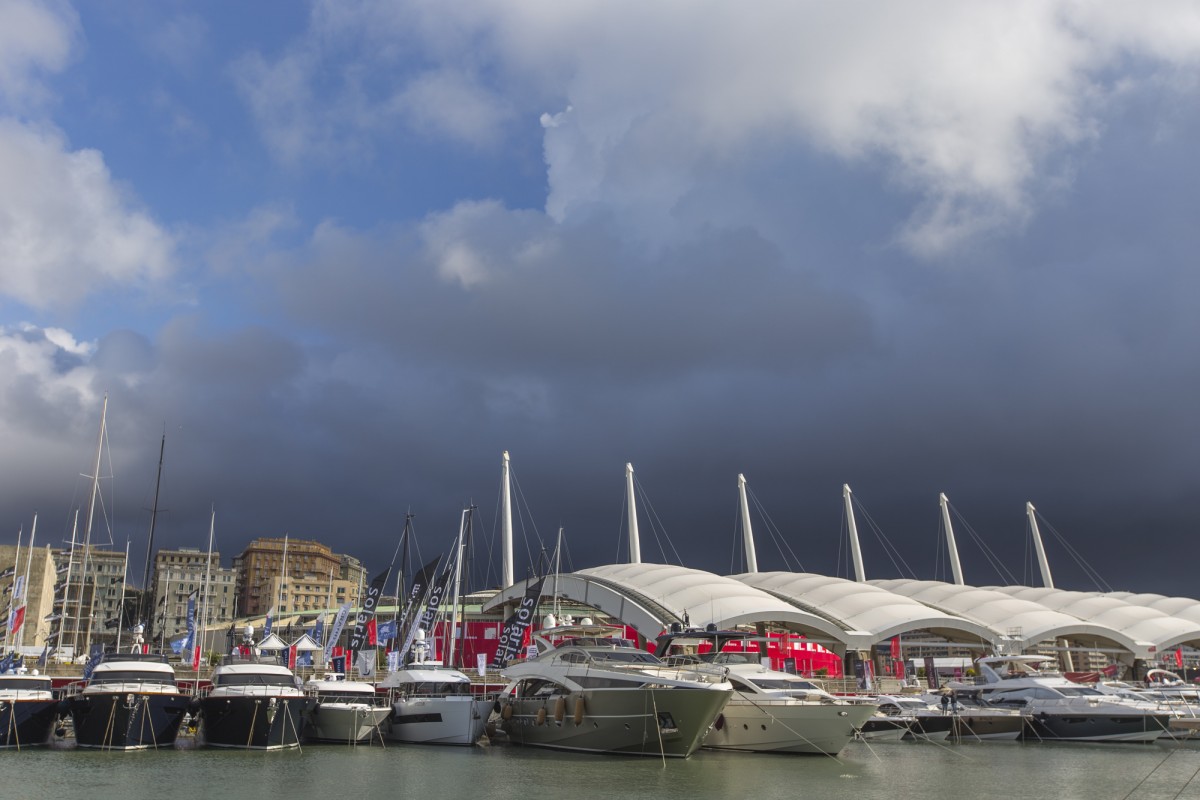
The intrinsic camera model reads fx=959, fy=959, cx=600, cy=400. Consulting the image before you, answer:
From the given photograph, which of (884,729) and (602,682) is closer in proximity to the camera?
(602,682)

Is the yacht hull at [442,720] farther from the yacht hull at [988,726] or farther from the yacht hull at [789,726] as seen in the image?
the yacht hull at [988,726]

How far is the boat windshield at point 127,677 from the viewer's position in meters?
41.0

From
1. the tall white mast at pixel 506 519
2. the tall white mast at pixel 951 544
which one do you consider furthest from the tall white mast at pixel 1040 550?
the tall white mast at pixel 506 519

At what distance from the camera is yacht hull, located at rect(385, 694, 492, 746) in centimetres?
4475

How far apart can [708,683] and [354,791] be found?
14574mm

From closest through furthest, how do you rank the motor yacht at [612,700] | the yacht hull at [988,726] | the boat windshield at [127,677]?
the motor yacht at [612,700]
the boat windshield at [127,677]
the yacht hull at [988,726]

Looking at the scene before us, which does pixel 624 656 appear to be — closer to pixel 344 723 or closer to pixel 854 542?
pixel 344 723

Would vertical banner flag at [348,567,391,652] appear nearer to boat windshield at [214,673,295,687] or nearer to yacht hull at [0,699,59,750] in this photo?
boat windshield at [214,673,295,687]

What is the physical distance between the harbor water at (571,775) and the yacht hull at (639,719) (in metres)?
0.70

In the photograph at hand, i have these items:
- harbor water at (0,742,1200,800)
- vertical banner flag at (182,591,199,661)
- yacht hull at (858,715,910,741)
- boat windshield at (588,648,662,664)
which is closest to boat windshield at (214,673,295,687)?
harbor water at (0,742,1200,800)

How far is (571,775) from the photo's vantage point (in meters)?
33.3

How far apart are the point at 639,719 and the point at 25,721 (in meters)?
26.9

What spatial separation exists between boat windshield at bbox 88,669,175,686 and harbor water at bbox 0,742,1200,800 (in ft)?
9.74

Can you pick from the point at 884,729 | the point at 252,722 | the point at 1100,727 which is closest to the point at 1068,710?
the point at 1100,727
